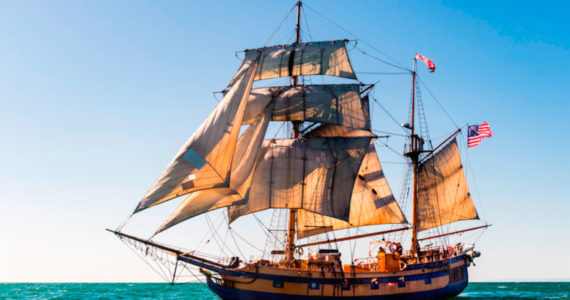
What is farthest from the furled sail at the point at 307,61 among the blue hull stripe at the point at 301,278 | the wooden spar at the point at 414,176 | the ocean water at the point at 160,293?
the ocean water at the point at 160,293

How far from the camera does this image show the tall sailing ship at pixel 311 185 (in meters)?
31.1

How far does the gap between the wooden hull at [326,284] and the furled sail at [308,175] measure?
5577 mm

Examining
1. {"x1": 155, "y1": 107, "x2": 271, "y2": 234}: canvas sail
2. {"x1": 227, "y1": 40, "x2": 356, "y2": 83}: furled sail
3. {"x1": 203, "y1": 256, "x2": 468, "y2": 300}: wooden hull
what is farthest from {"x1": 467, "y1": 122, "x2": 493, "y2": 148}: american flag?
{"x1": 155, "y1": 107, "x2": 271, "y2": 234}: canvas sail

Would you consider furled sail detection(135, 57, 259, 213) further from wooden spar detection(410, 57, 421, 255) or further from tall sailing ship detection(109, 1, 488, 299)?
wooden spar detection(410, 57, 421, 255)

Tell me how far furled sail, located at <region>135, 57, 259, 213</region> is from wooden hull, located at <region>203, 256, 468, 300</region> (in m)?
7.22

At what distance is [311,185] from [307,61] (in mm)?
10742

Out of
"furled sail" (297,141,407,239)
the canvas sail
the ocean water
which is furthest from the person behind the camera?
the ocean water

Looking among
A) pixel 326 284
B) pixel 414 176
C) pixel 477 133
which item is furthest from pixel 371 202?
pixel 326 284

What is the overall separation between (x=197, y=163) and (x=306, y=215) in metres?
16.0

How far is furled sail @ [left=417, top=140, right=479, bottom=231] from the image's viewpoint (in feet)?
166

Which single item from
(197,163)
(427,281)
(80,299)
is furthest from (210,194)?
(80,299)

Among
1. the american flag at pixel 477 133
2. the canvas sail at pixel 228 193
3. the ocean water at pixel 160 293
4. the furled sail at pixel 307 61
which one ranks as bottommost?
the ocean water at pixel 160 293

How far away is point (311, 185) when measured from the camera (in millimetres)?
40656

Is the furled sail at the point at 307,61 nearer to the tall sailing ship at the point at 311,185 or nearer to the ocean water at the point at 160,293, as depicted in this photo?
the tall sailing ship at the point at 311,185
